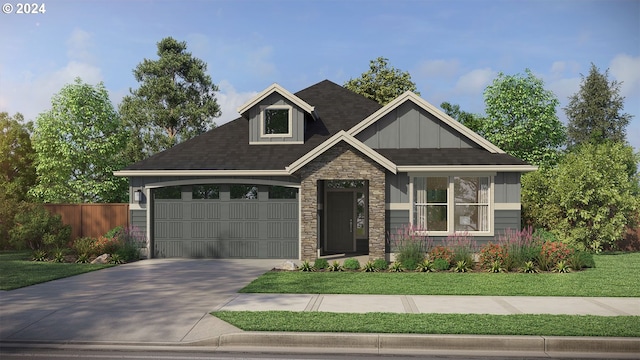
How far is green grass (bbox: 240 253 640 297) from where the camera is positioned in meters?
11.4

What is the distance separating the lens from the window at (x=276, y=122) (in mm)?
20609

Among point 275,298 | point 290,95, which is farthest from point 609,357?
point 290,95

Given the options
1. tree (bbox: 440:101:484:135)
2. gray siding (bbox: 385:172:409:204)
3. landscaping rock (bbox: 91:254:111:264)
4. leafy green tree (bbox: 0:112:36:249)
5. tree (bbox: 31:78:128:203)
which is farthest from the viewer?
tree (bbox: 440:101:484:135)

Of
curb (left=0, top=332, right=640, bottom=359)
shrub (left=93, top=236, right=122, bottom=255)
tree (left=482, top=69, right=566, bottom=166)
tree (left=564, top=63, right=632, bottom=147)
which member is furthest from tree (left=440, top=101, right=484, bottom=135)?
curb (left=0, top=332, right=640, bottom=359)

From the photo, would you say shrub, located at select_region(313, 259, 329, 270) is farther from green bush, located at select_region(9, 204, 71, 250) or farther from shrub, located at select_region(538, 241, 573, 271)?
green bush, located at select_region(9, 204, 71, 250)

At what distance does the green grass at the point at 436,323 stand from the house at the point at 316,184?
8.01m

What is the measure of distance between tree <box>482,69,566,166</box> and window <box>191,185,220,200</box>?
2243 cm

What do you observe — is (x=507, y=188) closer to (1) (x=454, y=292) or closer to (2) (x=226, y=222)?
(1) (x=454, y=292)

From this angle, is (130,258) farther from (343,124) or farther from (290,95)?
(343,124)

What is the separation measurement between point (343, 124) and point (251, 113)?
3.95m

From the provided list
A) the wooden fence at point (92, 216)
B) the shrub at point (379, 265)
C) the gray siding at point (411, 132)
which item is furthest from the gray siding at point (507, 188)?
the wooden fence at point (92, 216)

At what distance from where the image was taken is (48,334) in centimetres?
805

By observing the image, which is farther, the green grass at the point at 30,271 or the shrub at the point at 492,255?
the shrub at the point at 492,255

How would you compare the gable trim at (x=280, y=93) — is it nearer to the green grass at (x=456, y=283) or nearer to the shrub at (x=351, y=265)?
the shrub at (x=351, y=265)
